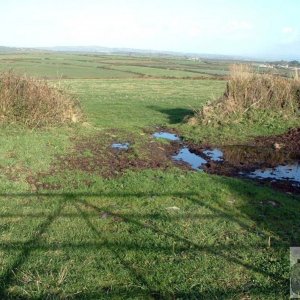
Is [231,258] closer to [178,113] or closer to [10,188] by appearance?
[10,188]

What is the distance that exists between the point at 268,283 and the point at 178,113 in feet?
63.8

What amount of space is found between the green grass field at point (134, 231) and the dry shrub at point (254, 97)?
7925 mm

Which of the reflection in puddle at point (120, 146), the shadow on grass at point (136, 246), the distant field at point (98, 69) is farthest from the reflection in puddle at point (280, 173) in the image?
the distant field at point (98, 69)

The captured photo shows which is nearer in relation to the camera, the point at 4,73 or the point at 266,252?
the point at 266,252

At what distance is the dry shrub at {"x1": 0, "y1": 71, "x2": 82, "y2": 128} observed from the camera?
1712cm

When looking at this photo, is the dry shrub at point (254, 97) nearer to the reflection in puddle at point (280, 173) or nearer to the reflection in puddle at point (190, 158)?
the reflection in puddle at point (190, 158)

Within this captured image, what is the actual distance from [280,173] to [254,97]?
9027mm

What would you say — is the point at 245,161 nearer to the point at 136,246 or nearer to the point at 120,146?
the point at 120,146

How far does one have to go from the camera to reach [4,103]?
56.1ft

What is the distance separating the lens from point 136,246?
24.1 ft

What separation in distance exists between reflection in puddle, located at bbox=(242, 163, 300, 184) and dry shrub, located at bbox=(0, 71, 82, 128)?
9.26 meters

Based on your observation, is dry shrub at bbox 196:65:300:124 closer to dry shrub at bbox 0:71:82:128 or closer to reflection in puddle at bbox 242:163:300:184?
reflection in puddle at bbox 242:163:300:184

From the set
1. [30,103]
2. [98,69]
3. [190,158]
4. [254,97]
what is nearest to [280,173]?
[190,158]

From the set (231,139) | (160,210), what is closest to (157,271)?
(160,210)
